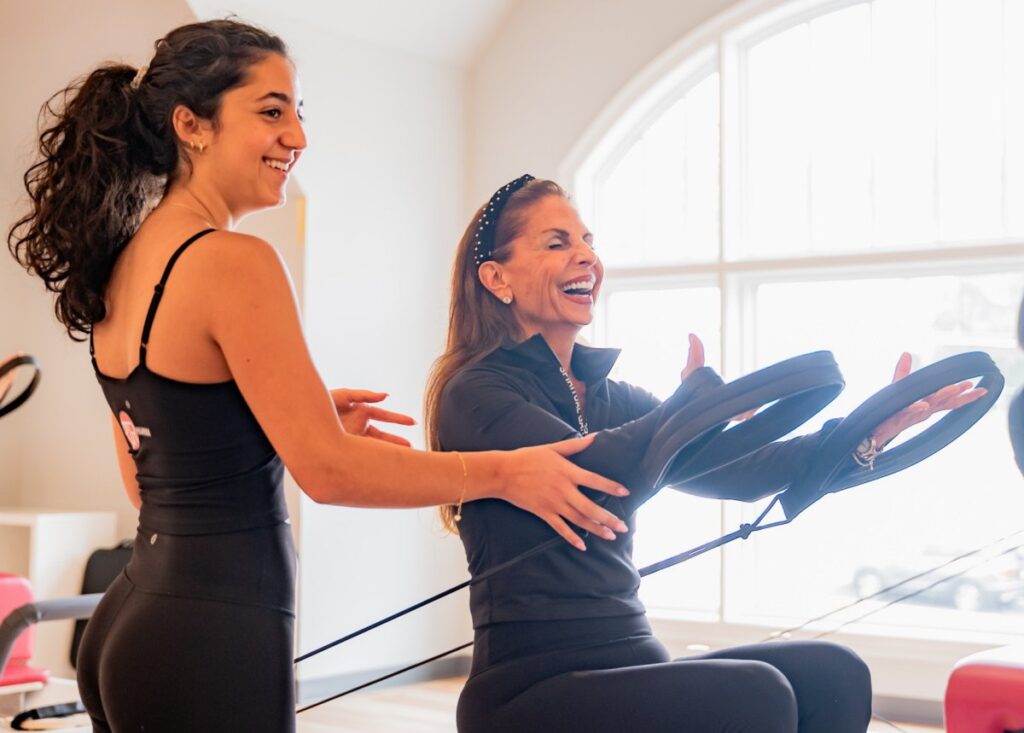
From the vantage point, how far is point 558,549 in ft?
5.35

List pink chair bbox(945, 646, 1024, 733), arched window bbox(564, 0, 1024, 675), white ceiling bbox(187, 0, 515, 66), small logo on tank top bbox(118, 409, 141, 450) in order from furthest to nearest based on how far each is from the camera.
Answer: white ceiling bbox(187, 0, 515, 66), arched window bbox(564, 0, 1024, 675), pink chair bbox(945, 646, 1024, 733), small logo on tank top bbox(118, 409, 141, 450)

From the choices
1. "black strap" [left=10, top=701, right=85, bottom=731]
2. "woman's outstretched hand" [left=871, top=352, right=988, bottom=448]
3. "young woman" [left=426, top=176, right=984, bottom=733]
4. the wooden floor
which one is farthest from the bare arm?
the wooden floor

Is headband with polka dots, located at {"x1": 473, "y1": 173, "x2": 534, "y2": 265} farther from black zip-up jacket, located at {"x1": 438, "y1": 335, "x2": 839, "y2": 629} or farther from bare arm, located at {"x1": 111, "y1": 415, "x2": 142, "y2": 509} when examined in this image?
bare arm, located at {"x1": 111, "y1": 415, "x2": 142, "y2": 509}

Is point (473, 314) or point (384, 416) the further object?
point (473, 314)

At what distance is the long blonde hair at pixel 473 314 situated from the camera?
6.21ft

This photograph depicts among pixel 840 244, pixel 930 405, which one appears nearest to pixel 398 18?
pixel 840 244

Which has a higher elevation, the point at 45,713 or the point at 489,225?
the point at 489,225

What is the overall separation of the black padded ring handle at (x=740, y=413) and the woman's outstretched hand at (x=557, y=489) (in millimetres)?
66


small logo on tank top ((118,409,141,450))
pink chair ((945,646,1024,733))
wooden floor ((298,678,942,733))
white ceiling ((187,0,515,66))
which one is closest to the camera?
small logo on tank top ((118,409,141,450))

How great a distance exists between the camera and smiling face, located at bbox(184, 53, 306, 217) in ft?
4.66

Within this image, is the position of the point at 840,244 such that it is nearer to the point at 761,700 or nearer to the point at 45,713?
the point at 45,713

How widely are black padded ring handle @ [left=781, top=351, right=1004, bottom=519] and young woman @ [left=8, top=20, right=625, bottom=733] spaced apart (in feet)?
1.19

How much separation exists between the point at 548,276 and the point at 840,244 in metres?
3.15

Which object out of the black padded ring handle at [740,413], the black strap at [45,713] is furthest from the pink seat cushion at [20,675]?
the black padded ring handle at [740,413]
